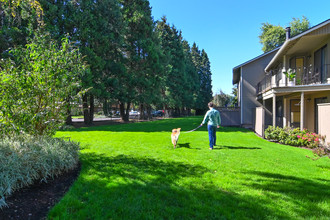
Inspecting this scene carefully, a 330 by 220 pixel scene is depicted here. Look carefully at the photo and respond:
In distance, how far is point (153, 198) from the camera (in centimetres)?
316

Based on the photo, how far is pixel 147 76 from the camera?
22062 mm

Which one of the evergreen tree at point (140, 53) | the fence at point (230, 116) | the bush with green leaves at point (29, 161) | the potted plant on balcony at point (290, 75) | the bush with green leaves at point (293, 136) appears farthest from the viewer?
the evergreen tree at point (140, 53)

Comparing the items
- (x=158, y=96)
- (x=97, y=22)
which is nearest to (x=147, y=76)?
(x=158, y=96)

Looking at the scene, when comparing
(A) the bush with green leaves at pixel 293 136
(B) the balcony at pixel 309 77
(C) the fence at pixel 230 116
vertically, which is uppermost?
(B) the balcony at pixel 309 77

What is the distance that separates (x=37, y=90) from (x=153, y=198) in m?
3.73

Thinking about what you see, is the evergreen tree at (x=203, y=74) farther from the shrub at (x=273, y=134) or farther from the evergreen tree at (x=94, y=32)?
the shrub at (x=273, y=134)

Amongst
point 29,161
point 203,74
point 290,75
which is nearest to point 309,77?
point 290,75

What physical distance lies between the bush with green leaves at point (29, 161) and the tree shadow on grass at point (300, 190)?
4.08 metres

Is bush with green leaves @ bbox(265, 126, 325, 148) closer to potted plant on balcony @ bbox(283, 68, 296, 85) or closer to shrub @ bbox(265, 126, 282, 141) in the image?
shrub @ bbox(265, 126, 282, 141)

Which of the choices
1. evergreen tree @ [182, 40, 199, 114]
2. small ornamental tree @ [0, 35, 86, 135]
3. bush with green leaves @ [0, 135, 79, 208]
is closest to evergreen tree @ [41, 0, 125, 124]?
small ornamental tree @ [0, 35, 86, 135]

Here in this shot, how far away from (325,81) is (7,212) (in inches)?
501

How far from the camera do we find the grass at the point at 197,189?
2.76 m

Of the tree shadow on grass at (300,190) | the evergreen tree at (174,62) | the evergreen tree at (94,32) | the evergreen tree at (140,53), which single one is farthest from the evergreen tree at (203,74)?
the tree shadow on grass at (300,190)

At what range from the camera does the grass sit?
2758 millimetres
